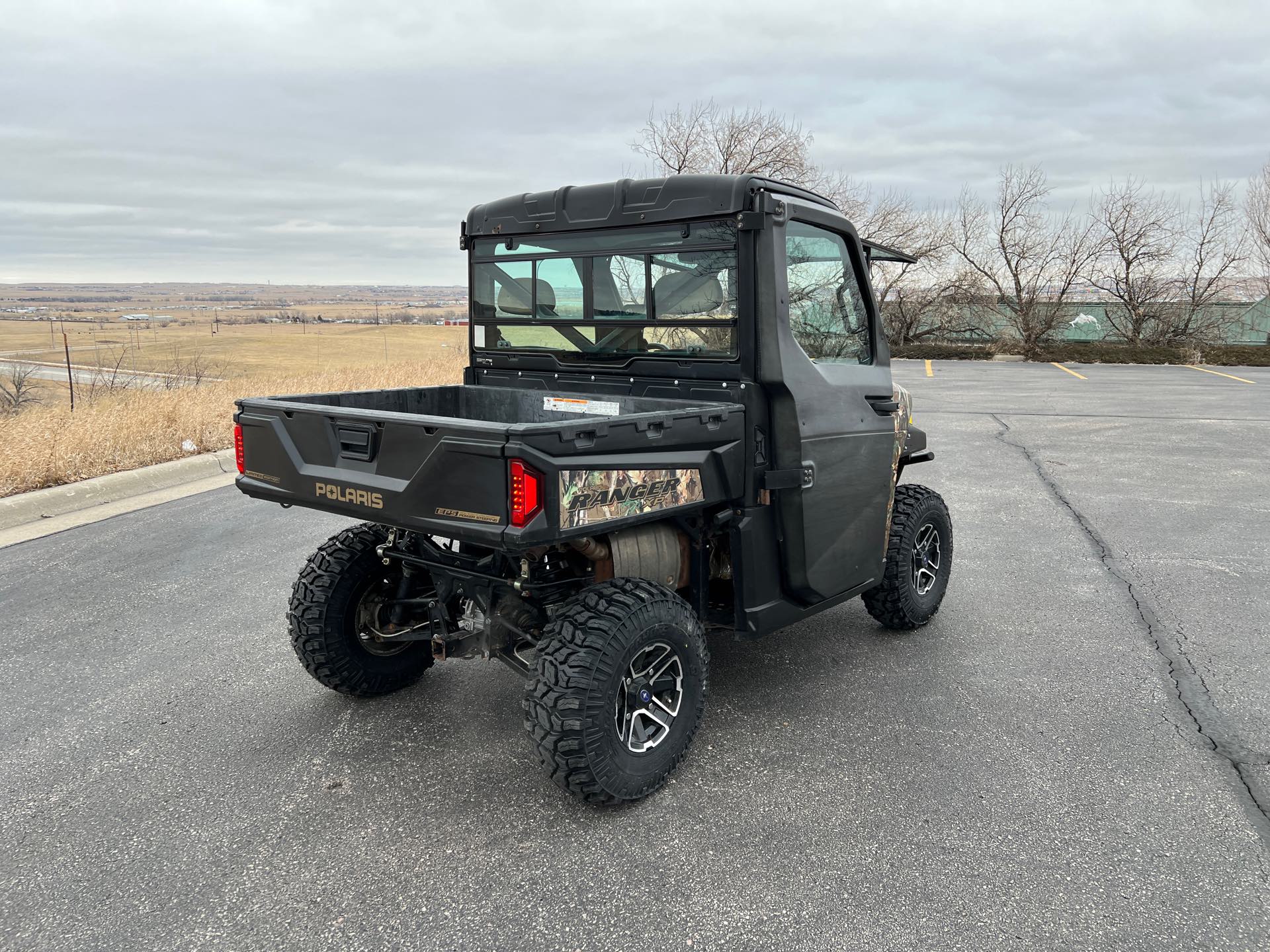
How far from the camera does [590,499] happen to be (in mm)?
2916

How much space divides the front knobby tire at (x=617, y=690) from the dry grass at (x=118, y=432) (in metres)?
6.55

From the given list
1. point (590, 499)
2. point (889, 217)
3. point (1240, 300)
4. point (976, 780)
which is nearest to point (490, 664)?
point (590, 499)

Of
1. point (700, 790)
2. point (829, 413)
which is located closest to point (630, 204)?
point (829, 413)

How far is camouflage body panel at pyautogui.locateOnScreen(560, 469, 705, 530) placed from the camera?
112 inches

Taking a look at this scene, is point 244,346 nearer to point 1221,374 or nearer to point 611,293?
point 1221,374

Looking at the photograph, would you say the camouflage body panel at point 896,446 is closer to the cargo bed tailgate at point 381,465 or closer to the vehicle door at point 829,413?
the vehicle door at point 829,413

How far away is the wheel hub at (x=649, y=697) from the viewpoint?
3146mm

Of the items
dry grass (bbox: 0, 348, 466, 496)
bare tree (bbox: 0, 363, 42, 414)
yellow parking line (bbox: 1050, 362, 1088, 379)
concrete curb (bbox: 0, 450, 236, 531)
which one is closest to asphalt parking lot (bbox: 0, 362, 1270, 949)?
concrete curb (bbox: 0, 450, 236, 531)

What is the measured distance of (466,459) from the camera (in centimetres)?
281

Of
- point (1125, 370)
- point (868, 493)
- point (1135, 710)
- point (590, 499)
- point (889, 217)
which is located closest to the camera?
point (590, 499)

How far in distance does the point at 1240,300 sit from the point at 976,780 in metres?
35.9

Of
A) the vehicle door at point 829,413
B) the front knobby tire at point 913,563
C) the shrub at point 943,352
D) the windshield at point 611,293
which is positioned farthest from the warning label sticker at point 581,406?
the shrub at point 943,352

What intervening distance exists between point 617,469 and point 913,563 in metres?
2.40

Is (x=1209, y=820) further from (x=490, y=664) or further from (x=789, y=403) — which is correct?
(x=490, y=664)
